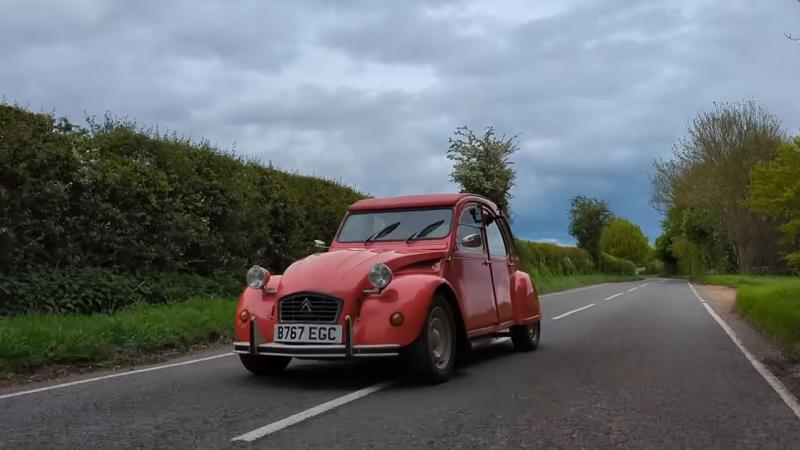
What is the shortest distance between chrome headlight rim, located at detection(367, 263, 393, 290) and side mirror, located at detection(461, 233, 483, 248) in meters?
1.69

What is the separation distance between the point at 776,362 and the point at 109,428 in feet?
25.3

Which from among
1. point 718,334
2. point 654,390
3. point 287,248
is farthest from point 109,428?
point 287,248

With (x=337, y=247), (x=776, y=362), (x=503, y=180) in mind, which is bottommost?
(x=776, y=362)

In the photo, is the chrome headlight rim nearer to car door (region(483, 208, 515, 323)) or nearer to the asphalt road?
the asphalt road

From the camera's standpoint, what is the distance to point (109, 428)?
16.1 feet

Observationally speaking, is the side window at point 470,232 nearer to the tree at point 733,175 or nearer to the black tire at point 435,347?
the black tire at point 435,347

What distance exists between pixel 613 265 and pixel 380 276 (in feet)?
233

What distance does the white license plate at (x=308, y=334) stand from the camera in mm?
6371

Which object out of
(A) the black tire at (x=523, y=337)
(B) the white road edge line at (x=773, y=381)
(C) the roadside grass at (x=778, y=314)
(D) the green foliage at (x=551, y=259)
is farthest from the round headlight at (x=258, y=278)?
(D) the green foliage at (x=551, y=259)

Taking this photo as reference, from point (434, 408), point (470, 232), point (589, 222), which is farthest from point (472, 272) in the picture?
point (589, 222)

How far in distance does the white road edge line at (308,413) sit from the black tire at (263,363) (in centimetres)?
109

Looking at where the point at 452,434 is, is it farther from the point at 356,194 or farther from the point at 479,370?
the point at 356,194

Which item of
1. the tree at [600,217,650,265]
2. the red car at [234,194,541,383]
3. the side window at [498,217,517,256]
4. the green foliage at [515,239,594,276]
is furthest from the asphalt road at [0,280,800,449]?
the tree at [600,217,650,265]

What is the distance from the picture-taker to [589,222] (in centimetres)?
6538
